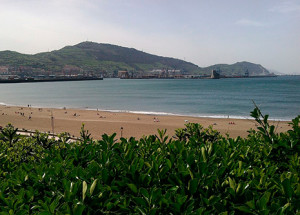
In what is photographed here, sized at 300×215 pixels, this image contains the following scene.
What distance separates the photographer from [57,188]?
2.66 metres

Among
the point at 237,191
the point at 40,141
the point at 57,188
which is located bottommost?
the point at 40,141

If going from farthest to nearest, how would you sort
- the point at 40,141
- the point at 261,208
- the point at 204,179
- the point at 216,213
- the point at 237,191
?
the point at 40,141, the point at 204,179, the point at 237,191, the point at 216,213, the point at 261,208

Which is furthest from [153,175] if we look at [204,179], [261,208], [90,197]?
[261,208]

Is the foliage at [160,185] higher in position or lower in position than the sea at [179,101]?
higher

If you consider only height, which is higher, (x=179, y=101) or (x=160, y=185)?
(x=160, y=185)

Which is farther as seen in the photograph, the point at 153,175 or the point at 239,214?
the point at 153,175

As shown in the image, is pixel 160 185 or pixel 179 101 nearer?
pixel 160 185

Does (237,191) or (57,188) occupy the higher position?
(237,191)

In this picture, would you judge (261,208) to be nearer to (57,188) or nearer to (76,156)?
(57,188)

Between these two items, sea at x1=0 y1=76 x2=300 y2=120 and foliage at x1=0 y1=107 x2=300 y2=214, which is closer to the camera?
foliage at x1=0 y1=107 x2=300 y2=214

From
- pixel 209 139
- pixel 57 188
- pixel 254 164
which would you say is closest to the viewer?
pixel 57 188

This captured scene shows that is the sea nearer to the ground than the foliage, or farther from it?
nearer to the ground

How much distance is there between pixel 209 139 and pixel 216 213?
4.44 metres

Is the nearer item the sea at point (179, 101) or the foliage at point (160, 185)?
the foliage at point (160, 185)
